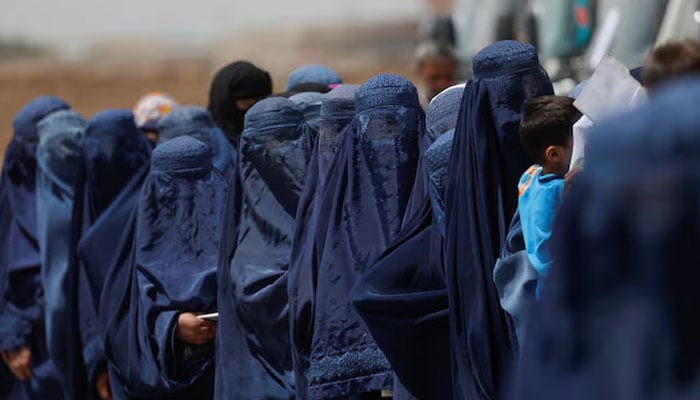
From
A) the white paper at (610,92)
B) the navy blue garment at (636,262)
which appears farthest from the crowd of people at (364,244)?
the white paper at (610,92)

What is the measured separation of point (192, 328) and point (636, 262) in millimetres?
3483

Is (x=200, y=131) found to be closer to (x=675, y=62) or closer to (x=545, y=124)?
(x=545, y=124)

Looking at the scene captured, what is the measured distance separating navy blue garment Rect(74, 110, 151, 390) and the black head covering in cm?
32

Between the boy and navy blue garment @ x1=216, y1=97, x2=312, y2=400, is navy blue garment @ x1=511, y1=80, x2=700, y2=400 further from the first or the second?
navy blue garment @ x1=216, y1=97, x2=312, y2=400

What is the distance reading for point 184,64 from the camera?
105ft

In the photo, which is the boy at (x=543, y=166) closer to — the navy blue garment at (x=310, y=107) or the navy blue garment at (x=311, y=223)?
the navy blue garment at (x=311, y=223)

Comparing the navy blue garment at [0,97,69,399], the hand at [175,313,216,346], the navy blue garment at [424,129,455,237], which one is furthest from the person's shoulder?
the navy blue garment at [0,97,69,399]

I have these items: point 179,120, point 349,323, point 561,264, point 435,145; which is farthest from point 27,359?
point 561,264

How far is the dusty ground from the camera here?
25.3 metres

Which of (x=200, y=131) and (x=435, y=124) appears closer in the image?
(x=435, y=124)

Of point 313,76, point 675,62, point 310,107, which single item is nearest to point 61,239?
point 313,76

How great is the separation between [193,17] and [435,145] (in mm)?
35837

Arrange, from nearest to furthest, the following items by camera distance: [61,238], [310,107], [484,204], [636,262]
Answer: [636,262]
[484,204]
[310,107]
[61,238]

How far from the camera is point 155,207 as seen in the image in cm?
548
